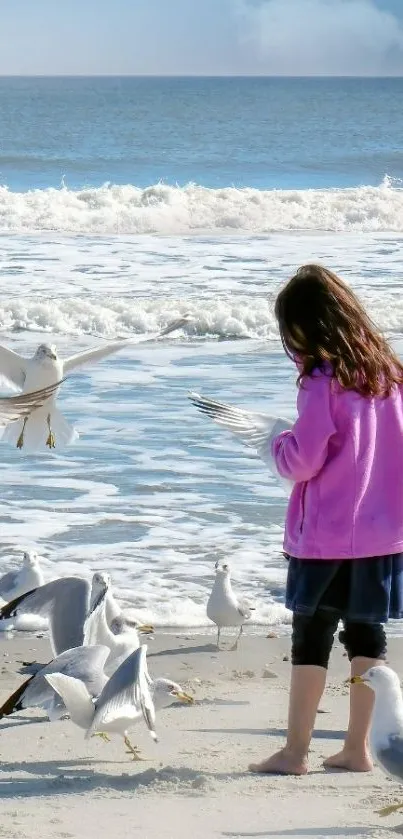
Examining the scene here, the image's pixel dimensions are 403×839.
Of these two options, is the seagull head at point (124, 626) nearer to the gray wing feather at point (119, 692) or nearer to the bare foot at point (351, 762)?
the gray wing feather at point (119, 692)

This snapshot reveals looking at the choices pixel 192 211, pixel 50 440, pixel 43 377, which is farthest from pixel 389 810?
pixel 192 211

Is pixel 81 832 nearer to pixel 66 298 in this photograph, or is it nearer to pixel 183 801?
pixel 183 801

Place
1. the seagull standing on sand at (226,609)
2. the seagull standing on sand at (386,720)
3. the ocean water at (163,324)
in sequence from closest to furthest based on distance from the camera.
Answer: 1. the seagull standing on sand at (386,720)
2. the seagull standing on sand at (226,609)
3. the ocean water at (163,324)

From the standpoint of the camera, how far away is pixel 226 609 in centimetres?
511

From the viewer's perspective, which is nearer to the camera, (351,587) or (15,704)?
(351,587)

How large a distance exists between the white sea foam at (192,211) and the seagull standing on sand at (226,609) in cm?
1879

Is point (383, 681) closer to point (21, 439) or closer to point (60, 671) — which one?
point (60, 671)

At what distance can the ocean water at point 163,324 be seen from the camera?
630 centimetres

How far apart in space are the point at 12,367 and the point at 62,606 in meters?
2.59

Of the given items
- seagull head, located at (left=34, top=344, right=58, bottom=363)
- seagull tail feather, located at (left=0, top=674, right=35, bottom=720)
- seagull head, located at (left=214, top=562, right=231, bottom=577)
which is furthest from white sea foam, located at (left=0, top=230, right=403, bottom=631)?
seagull tail feather, located at (left=0, top=674, right=35, bottom=720)

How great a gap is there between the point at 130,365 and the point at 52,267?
7094 mm

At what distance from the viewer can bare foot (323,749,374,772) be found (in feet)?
11.3

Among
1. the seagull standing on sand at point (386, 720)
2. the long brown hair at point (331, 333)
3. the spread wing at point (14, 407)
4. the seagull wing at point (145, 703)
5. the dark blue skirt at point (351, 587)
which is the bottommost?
the seagull wing at point (145, 703)

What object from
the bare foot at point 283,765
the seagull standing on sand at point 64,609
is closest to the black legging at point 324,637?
the bare foot at point 283,765
